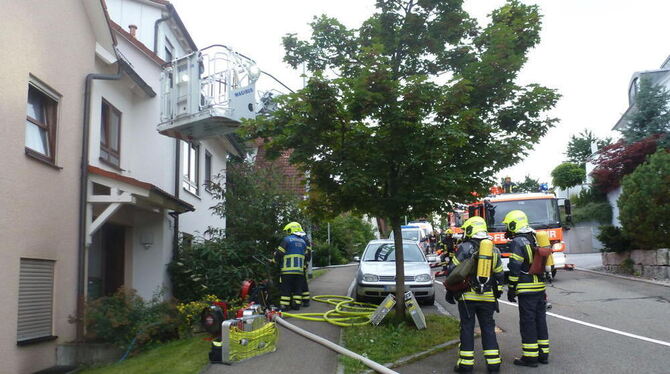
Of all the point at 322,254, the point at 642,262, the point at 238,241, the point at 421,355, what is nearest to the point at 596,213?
the point at 322,254

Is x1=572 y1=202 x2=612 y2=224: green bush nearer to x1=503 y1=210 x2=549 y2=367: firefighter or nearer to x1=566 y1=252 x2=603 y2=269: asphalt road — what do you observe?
x1=566 y1=252 x2=603 y2=269: asphalt road

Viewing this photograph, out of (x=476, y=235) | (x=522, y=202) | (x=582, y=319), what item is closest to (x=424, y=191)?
(x=476, y=235)

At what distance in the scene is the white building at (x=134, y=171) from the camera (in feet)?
33.2

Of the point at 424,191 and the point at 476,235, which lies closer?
the point at 476,235

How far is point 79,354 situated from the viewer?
29.4 ft

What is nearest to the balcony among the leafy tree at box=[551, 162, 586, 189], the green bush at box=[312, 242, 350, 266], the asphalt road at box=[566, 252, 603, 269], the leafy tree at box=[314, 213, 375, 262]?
the asphalt road at box=[566, 252, 603, 269]

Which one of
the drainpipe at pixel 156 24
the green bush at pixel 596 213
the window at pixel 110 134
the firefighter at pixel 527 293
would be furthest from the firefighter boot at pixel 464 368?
the green bush at pixel 596 213

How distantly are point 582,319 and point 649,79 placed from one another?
67.7 feet

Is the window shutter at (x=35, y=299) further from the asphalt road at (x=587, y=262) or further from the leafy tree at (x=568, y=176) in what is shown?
the leafy tree at (x=568, y=176)

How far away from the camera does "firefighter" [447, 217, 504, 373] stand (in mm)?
6684

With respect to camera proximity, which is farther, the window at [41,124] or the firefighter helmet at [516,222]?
the window at [41,124]

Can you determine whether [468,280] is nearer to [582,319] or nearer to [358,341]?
[358,341]

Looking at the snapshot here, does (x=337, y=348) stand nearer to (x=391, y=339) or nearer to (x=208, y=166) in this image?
(x=391, y=339)

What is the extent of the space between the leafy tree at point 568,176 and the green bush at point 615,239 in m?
24.7
